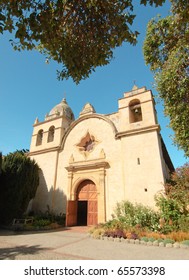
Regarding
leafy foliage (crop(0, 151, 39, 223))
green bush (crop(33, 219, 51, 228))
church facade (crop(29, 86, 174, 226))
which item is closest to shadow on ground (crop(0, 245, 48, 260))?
green bush (crop(33, 219, 51, 228))

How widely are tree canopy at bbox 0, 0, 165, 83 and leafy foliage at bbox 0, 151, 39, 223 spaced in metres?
10.2

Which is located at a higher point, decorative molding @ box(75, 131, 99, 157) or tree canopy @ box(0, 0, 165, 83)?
decorative molding @ box(75, 131, 99, 157)

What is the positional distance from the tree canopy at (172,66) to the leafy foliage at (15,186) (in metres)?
10.8

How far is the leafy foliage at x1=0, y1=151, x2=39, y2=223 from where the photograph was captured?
39.0ft

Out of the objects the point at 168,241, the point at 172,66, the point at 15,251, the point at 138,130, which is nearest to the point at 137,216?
the point at 168,241

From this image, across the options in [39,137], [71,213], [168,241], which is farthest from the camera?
[39,137]

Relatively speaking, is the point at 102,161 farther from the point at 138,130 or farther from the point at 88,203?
the point at 138,130

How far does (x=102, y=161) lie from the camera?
12977mm

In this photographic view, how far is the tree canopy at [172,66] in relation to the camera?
700 centimetres

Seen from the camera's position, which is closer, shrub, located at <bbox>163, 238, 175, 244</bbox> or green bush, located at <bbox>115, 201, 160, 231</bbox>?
shrub, located at <bbox>163, 238, 175, 244</bbox>

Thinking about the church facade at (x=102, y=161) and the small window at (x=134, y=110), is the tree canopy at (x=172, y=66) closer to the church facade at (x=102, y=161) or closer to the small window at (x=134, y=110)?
the church facade at (x=102, y=161)

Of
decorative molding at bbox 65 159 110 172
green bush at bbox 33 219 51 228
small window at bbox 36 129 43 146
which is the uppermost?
small window at bbox 36 129 43 146

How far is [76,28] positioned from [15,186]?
11.2 metres

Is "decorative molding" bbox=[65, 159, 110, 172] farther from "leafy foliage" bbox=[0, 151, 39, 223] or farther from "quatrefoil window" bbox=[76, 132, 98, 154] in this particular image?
"leafy foliage" bbox=[0, 151, 39, 223]
